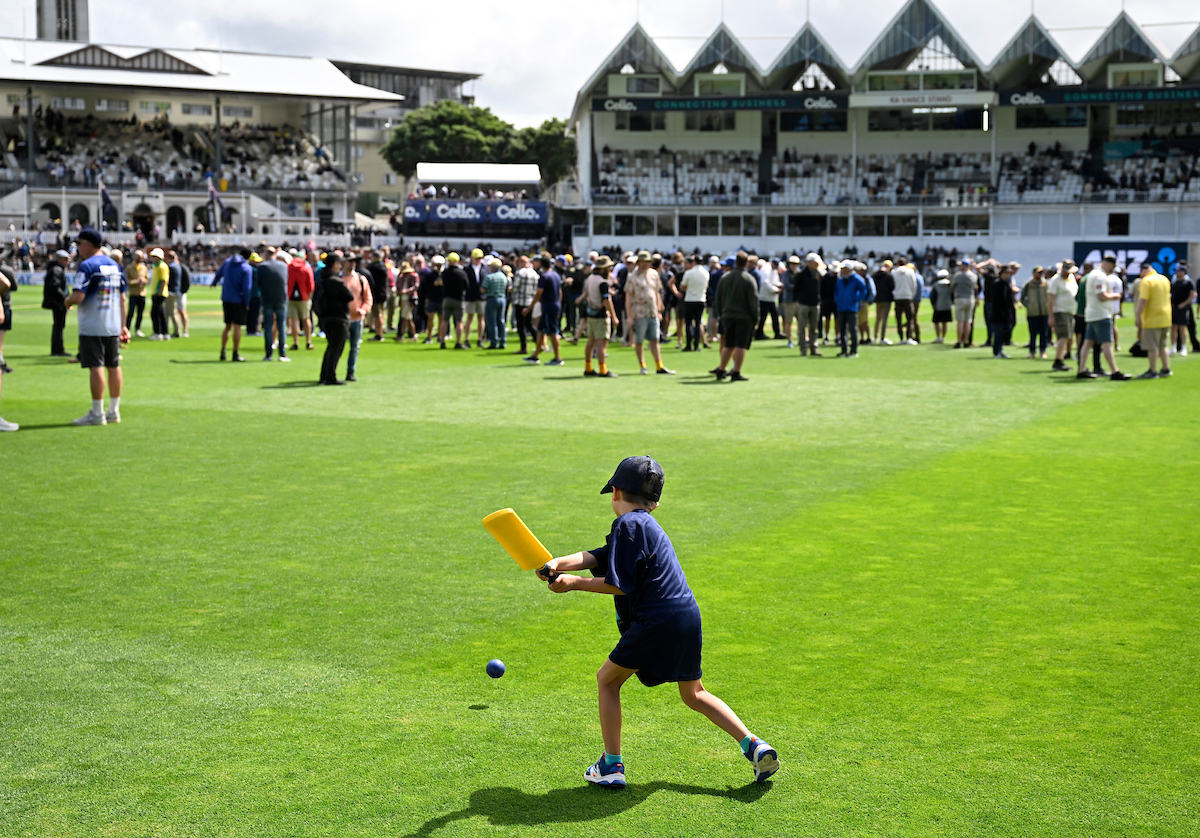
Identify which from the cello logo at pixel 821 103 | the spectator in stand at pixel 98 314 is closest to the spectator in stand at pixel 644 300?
the spectator in stand at pixel 98 314

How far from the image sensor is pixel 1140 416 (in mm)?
15125

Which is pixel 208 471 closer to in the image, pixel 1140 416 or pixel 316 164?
pixel 1140 416

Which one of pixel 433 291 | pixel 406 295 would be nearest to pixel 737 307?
pixel 433 291

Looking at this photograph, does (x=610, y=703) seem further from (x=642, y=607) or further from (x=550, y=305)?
(x=550, y=305)

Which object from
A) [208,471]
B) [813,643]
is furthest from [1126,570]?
[208,471]

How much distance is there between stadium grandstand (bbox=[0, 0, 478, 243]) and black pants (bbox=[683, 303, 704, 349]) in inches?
1792

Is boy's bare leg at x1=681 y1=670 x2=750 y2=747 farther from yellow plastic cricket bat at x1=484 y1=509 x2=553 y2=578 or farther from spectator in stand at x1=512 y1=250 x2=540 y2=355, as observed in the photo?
spectator in stand at x1=512 y1=250 x2=540 y2=355

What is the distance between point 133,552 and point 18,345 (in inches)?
736

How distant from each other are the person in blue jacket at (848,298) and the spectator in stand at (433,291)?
8.23 m

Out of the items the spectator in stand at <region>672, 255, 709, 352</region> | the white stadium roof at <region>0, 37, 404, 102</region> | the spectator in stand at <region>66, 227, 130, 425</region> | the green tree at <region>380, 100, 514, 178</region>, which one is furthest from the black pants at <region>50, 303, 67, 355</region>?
the green tree at <region>380, 100, 514, 178</region>

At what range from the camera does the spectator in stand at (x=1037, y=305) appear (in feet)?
73.8

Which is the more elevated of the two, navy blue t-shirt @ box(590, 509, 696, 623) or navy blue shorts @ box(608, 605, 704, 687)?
navy blue t-shirt @ box(590, 509, 696, 623)

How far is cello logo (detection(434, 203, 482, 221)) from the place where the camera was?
65.9m

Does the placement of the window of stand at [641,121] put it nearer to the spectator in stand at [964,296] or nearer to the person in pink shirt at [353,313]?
the spectator in stand at [964,296]
